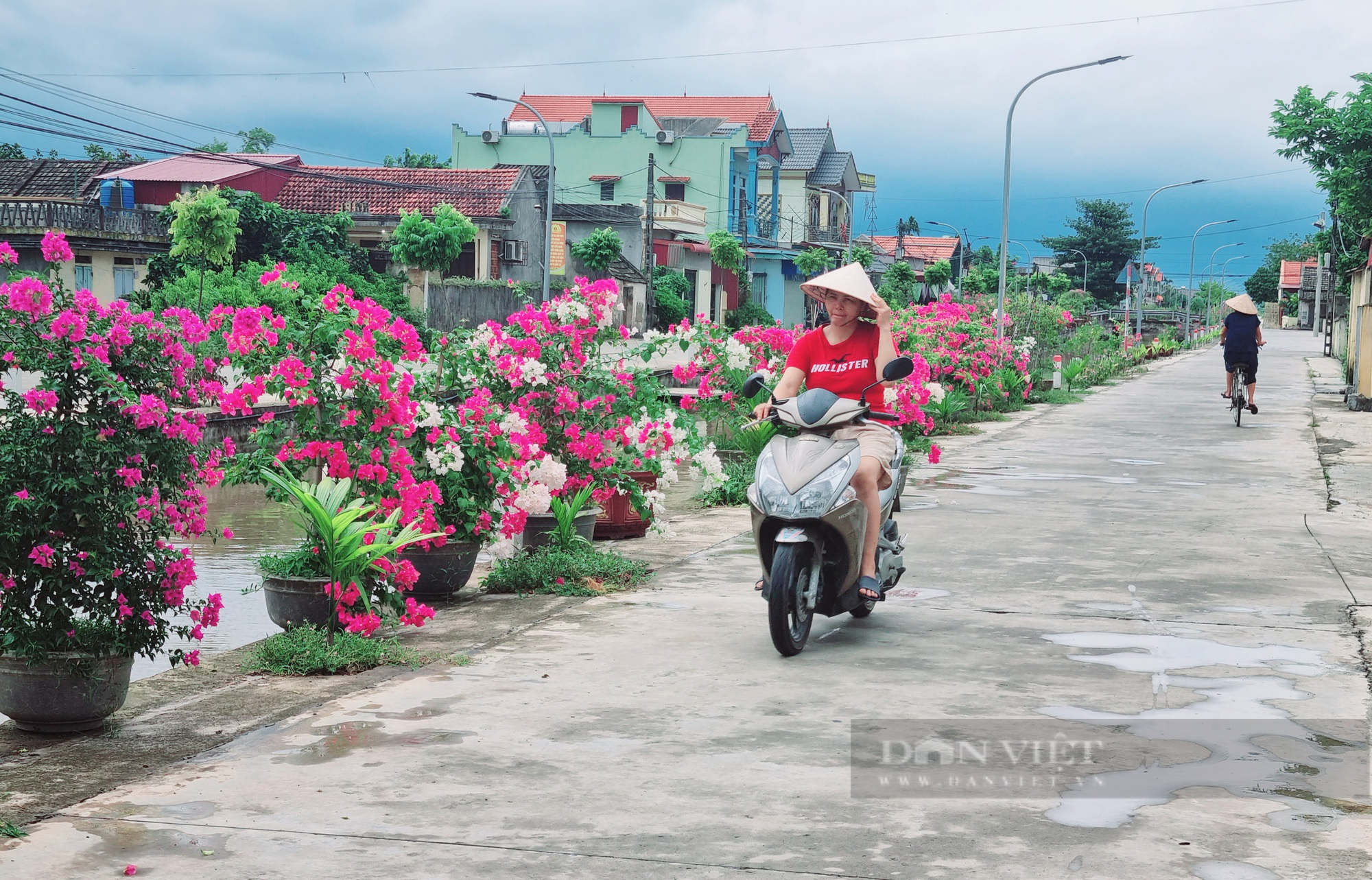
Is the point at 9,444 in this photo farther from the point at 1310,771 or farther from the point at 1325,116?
the point at 1325,116

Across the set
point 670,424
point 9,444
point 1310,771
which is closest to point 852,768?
point 1310,771

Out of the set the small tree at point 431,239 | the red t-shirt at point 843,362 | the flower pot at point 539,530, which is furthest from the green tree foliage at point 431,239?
the red t-shirt at point 843,362

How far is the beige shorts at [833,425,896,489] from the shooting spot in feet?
21.2

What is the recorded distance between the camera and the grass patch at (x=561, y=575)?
7809 mm

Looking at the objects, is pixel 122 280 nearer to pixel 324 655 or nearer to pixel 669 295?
pixel 669 295

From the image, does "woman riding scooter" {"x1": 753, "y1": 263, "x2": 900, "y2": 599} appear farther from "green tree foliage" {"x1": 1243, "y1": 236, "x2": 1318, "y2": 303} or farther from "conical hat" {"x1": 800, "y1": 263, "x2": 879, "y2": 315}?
"green tree foliage" {"x1": 1243, "y1": 236, "x2": 1318, "y2": 303}

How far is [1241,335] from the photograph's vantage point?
749 inches

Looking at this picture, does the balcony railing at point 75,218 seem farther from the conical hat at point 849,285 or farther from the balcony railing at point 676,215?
the conical hat at point 849,285

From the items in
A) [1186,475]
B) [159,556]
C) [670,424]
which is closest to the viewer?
[159,556]

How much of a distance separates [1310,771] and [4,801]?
13.8 feet

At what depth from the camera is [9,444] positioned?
4.86 metres

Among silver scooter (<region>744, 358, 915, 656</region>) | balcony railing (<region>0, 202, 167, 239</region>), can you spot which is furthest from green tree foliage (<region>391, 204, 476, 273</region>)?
silver scooter (<region>744, 358, 915, 656</region>)

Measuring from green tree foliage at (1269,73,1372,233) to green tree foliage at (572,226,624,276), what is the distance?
975 inches

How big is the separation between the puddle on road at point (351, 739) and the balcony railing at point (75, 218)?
107 feet
